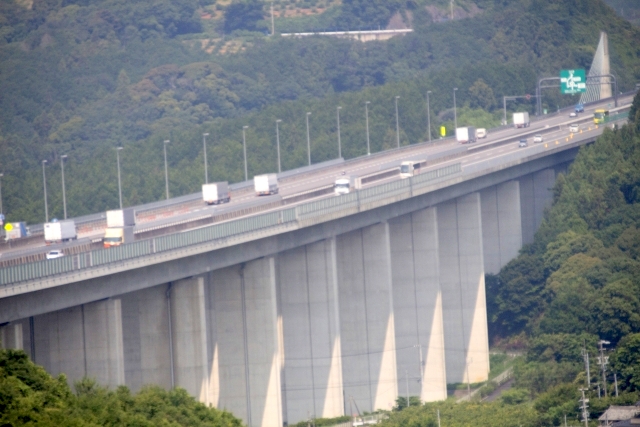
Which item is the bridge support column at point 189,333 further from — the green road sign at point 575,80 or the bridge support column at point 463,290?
the green road sign at point 575,80

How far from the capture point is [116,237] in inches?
2327

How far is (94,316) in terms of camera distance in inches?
2229

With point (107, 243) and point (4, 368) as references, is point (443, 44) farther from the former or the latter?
point (4, 368)

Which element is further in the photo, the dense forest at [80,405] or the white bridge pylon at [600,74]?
the white bridge pylon at [600,74]

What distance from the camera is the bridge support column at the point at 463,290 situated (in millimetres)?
90250

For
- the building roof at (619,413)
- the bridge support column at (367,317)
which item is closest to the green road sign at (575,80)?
the bridge support column at (367,317)

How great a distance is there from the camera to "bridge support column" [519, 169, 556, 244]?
354ft

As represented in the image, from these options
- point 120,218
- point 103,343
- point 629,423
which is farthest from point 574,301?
point 103,343

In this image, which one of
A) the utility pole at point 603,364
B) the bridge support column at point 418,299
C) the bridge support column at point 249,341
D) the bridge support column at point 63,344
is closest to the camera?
the bridge support column at point 63,344

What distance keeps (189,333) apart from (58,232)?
6.48 metres

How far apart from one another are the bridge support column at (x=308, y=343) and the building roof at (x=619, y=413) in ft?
52.3

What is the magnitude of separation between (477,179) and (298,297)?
73.4ft

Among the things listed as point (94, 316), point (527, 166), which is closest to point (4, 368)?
point (94, 316)

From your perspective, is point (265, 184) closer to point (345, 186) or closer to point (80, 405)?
point (345, 186)
